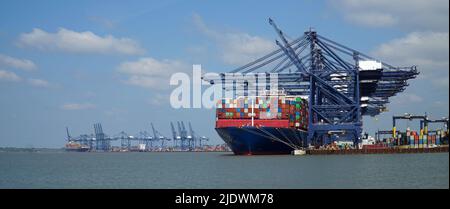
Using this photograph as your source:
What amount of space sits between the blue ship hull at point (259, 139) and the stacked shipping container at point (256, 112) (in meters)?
1.14

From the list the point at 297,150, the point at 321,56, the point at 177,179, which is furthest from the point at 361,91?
the point at 177,179

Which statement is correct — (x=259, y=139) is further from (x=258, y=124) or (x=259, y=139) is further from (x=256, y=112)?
(x=256, y=112)

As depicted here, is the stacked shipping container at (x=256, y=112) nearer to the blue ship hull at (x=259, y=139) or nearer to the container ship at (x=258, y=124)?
the container ship at (x=258, y=124)

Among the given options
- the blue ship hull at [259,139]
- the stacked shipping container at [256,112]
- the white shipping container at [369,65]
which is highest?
the white shipping container at [369,65]

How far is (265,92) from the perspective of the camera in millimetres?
76250

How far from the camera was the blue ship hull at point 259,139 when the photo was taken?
229 ft

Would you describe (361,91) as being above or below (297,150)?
above

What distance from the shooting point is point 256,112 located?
236ft

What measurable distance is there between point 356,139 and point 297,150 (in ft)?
24.0

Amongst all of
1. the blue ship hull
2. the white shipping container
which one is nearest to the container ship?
the blue ship hull

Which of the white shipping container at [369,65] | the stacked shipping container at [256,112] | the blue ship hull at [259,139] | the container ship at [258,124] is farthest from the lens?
the stacked shipping container at [256,112]

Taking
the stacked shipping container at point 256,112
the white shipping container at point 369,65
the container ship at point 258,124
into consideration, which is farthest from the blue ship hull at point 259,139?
the white shipping container at point 369,65
